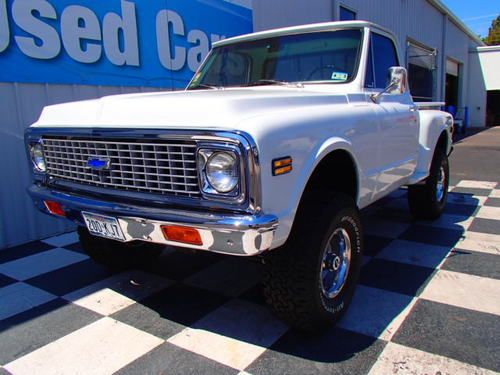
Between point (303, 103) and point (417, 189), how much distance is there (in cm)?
243

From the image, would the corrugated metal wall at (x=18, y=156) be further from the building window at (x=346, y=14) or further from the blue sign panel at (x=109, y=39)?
the building window at (x=346, y=14)

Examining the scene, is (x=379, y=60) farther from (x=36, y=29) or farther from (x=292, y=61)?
(x=36, y=29)

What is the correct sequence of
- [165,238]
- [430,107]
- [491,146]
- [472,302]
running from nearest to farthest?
[165,238] → [472,302] → [430,107] → [491,146]

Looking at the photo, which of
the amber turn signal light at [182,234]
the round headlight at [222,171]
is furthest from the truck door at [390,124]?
the amber turn signal light at [182,234]

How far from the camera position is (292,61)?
127 inches

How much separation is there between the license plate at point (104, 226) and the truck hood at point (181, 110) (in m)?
0.49

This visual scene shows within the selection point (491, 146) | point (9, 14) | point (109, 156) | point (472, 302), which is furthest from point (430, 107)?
point (491, 146)

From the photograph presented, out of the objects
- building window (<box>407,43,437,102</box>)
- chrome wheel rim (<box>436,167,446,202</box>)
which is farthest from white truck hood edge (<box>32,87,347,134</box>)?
building window (<box>407,43,437,102</box>)

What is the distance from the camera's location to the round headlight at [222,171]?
1881 mm

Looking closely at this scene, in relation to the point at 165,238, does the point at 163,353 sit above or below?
below

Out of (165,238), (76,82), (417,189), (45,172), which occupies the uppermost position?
(76,82)

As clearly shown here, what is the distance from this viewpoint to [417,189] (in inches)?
173

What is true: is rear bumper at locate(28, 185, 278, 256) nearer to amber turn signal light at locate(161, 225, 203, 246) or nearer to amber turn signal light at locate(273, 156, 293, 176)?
amber turn signal light at locate(161, 225, 203, 246)

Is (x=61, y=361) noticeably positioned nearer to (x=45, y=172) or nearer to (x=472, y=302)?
(x=45, y=172)
